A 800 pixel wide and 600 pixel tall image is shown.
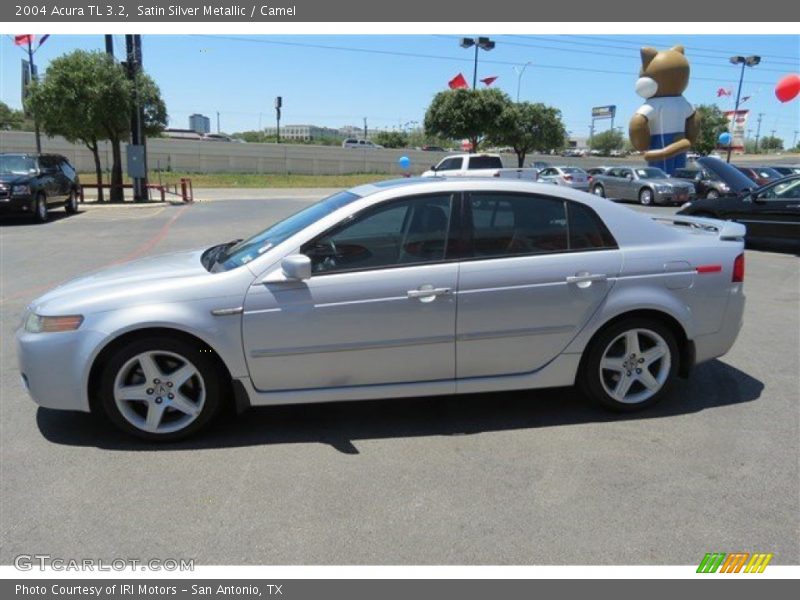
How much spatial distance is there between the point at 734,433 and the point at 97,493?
3.85 meters

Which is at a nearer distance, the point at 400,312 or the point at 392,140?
the point at 400,312

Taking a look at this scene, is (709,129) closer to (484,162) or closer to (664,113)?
(664,113)

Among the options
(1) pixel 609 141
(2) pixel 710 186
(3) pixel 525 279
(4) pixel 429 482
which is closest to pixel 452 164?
(2) pixel 710 186

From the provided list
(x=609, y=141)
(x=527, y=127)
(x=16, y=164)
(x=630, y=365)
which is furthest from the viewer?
(x=609, y=141)

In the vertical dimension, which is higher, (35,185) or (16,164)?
(16,164)

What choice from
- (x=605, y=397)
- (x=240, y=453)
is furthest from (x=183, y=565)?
(x=605, y=397)

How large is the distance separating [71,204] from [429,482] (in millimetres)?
18922

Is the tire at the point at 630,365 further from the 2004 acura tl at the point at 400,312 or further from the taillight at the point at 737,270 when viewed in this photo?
the taillight at the point at 737,270

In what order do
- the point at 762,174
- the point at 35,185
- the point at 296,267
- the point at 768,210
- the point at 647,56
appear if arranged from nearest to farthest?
the point at 296,267, the point at 768,210, the point at 35,185, the point at 762,174, the point at 647,56

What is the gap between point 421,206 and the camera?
4.11m

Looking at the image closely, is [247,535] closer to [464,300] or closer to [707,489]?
[464,300]

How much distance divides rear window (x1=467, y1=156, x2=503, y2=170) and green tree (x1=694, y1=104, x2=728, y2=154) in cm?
5677

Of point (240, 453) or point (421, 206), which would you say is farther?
point (421, 206)

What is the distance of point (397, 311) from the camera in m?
3.89
